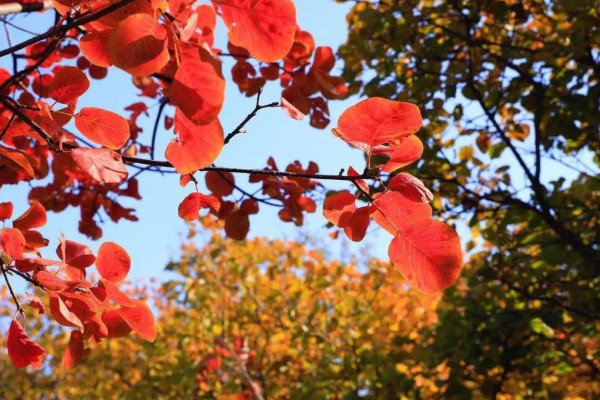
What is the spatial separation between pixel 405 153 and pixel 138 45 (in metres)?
0.43

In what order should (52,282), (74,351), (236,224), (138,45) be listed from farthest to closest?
(236,224) < (74,351) < (52,282) < (138,45)

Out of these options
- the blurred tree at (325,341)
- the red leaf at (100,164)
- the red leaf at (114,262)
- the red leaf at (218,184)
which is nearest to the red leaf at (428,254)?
the red leaf at (100,164)

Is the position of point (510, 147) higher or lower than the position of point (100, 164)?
higher

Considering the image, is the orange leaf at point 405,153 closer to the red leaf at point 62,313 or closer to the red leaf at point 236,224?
the red leaf at point 62,313

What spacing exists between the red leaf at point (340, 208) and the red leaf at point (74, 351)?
61 cm

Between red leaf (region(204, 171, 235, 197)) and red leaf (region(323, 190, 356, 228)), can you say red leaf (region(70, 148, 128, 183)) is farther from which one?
red leaf (region(204, 171, 235, 197))

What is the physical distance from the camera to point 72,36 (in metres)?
1.99

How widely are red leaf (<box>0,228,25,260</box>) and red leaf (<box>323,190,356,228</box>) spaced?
22.4 inches

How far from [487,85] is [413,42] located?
0.44 m

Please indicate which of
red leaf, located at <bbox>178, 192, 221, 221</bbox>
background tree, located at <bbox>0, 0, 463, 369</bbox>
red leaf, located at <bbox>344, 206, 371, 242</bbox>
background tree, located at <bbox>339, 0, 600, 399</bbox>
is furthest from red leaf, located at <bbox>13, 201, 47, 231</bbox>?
background tree, located at <bbox>339, 0, 600, 399</bbox>

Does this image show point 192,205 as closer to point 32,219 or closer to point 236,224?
point 32,219

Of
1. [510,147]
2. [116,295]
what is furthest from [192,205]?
[510,147]

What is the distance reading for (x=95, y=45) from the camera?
32.9 inches

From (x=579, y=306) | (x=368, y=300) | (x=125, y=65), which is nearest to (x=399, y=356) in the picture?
(x=579, y=306)
